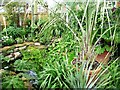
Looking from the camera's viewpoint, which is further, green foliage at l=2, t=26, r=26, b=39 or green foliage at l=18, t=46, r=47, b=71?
green foliage at l=2, t=26, r=26, b=39

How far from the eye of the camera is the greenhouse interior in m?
2.17

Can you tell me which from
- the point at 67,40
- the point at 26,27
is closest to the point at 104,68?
the point at 67,40

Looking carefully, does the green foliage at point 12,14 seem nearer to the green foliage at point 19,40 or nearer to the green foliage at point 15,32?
the green foliage at point 15,32

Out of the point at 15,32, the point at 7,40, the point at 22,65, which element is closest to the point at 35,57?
the point at 22,65

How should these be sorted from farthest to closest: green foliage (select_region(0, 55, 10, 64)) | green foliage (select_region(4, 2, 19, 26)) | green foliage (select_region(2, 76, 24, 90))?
green foliage (select_region(4, 2, 19, 26)) → green foliage (select_region(0, 55, 10, 64)) → green foliage (select_region(2, 76, 24, 90))

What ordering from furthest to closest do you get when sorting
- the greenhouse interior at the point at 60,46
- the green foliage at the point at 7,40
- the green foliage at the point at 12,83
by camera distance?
1. the green foliage at the point at 7,40
2. the greenhouse interior at the point at 60,46
3. the green foliage at the point at 12,83

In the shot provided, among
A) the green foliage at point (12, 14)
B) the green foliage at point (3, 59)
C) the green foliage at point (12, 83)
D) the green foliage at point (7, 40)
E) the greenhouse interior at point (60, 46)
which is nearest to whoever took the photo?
the green foliage at point (12, 83)

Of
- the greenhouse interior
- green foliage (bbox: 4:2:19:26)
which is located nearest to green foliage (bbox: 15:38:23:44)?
the greenhouse interior

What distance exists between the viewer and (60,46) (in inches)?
121

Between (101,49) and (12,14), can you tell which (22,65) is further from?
(12,14)

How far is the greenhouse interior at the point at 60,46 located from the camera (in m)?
2.17

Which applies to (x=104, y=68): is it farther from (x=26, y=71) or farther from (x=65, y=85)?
(x=26, y=71)

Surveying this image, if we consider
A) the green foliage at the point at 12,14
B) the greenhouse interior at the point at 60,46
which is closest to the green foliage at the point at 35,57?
the greenhouse interior at the point at 60,46

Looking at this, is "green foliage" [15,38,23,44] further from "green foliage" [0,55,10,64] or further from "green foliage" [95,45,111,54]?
"green foliage" [95,45,111,54]
